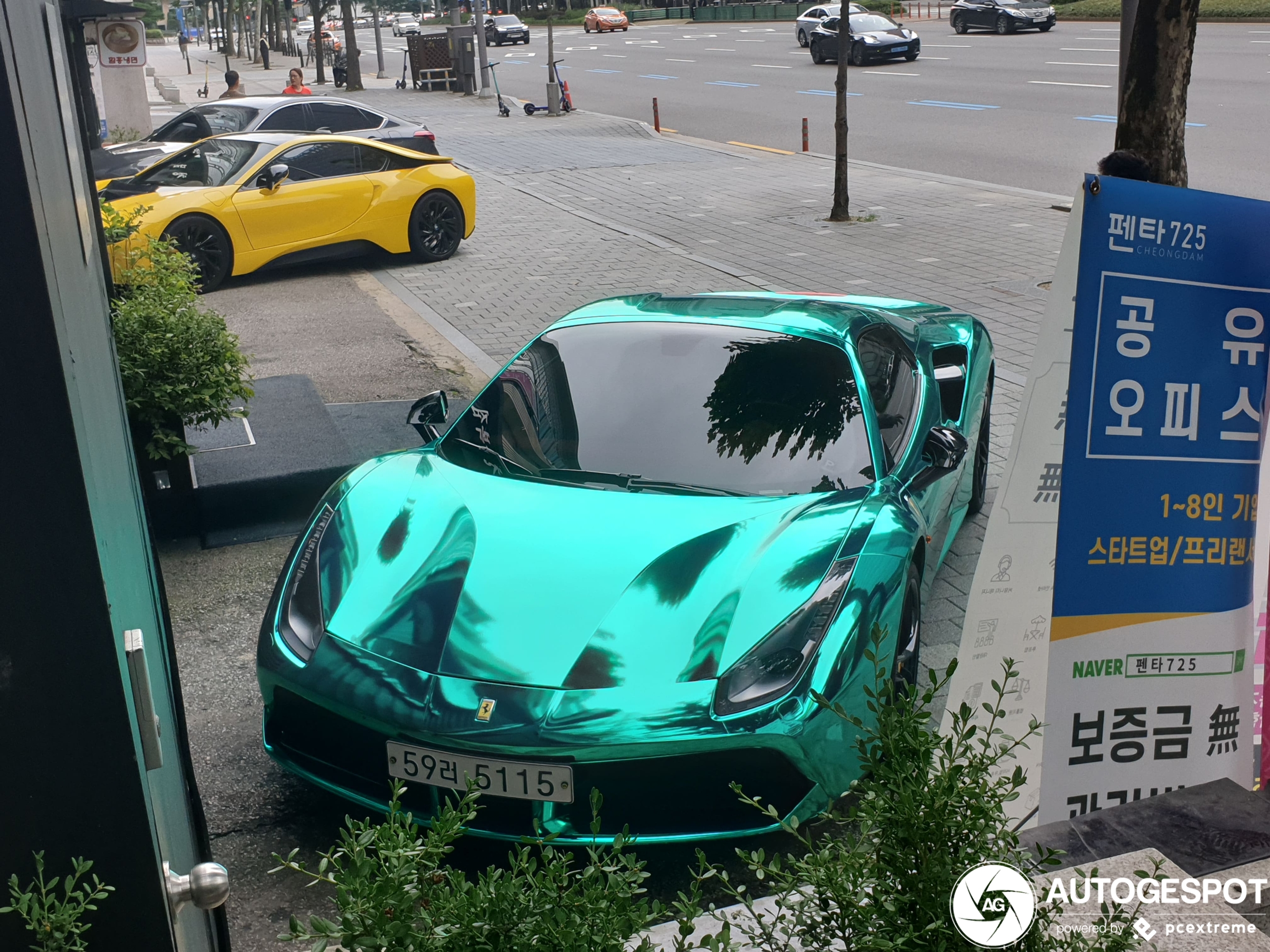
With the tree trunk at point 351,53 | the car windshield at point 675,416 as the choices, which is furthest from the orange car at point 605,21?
the car windshield at point 675,416

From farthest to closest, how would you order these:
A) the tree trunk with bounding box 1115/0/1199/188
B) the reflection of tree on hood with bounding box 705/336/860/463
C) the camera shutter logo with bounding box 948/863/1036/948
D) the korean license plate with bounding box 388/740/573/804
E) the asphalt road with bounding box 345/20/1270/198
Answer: the asphalt road with bounding box 345/20/1270/198
the tree trunk with bounding box 1115/0/1199/188
the reflection of tree on hood with bounding box 705/336/860/463
the korean license plate with bounding box 388/740/573/804
the camera shutter logo with bounding box 948/863/1036/948

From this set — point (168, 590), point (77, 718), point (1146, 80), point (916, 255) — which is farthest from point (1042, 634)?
point (916, 255)

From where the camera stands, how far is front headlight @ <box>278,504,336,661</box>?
142 inches

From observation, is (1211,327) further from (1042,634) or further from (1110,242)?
(1042,634)

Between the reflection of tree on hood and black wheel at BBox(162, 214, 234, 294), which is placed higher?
the reflection of tree on hood

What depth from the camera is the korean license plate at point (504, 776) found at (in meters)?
3.15

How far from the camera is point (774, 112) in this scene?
24.9m

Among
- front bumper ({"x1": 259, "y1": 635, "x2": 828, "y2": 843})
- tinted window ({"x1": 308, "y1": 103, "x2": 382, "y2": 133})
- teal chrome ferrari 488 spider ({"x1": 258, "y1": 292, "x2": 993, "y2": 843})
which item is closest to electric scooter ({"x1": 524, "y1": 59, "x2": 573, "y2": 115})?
tinted window ({"x1": 308, "y1": 103, "x2": 382, "y2": 133})

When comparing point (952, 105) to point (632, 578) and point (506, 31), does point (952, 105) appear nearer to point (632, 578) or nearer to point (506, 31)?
point (632, 578)

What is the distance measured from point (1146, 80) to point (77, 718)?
9.17 m

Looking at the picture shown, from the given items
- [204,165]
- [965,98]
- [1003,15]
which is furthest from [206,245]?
[1003,15]

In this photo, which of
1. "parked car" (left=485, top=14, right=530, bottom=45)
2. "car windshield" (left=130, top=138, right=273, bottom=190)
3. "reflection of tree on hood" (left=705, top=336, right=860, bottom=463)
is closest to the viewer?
"reflection of tree on hood" (left=705, top=336, right=860, bottom=463)

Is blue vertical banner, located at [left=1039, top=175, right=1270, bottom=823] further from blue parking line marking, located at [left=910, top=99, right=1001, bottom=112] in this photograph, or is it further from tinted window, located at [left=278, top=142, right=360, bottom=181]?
blue parking line marking, located at [left=910, top=99, right=1001, bottom=112]

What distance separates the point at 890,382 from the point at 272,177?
8.58 meters
